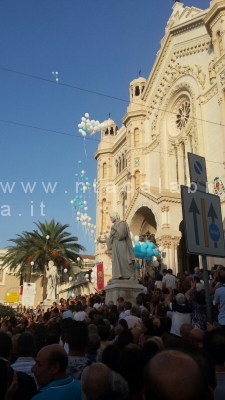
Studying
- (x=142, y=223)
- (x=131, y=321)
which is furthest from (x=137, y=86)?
(x=131, y=321)

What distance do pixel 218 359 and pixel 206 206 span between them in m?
2.08

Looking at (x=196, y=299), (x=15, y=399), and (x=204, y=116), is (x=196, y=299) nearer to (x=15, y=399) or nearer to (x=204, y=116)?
(x=15, y=399)

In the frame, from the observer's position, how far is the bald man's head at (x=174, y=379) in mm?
1345

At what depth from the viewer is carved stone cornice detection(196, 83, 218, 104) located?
73.8 feet

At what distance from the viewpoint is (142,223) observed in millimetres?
26609

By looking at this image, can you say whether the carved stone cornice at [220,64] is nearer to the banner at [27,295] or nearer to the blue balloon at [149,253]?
the blue balloon at [149,253]

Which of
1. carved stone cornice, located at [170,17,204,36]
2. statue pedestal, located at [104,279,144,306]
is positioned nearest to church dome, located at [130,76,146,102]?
carved stone cornice, located at [170,17,204,36]

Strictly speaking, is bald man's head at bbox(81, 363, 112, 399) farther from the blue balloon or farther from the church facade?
the blue balloon

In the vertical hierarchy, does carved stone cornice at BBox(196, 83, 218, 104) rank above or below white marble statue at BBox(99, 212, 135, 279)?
above

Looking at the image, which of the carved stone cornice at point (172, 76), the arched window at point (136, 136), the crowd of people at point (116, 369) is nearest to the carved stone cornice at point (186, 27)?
the carved stone cornice at point (172, 76)

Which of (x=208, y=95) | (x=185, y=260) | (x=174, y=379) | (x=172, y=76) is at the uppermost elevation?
(x=172, y=76)

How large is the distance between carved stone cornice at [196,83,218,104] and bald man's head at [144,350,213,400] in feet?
75.8

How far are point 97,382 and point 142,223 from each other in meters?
24.4

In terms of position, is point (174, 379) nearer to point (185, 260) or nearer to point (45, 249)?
point (185, 260)
